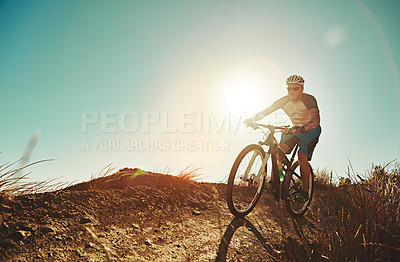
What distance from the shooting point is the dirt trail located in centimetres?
196

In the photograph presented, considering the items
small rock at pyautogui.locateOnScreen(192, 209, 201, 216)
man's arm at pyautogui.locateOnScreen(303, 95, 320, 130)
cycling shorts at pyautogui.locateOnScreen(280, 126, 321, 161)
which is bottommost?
small rock at pyautogui.locateOnScreen(192, 209, 201, 216)

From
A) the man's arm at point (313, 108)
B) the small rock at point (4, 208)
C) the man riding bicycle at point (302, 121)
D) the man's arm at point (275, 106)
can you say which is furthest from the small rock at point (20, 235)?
the man's arm at point (313, 108)

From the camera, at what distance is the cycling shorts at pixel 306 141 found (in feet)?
13.6

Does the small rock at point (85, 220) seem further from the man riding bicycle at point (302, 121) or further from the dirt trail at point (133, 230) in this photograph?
the man riding bicycle at point (302, 121)

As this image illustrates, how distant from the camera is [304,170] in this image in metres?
4.26

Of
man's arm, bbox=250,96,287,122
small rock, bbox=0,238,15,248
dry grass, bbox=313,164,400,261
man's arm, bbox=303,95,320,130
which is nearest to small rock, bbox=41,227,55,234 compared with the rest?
small rock, bbox=0,238,15,248

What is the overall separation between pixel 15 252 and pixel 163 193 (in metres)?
2.15

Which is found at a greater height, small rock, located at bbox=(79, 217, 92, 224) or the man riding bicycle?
the man riding bicycle

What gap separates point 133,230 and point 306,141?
321 centimetres

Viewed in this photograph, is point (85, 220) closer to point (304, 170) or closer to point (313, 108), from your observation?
point (304, 170)

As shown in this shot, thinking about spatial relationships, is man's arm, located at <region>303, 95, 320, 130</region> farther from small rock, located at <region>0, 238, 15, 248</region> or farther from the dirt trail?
small rock, located at <region>0, 238, 15, 248</region>

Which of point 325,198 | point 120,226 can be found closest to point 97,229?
point 120,226

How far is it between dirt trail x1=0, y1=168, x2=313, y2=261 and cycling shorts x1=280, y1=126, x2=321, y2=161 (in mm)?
Answer: 1231

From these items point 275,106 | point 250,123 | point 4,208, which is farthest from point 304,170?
point 4,208
